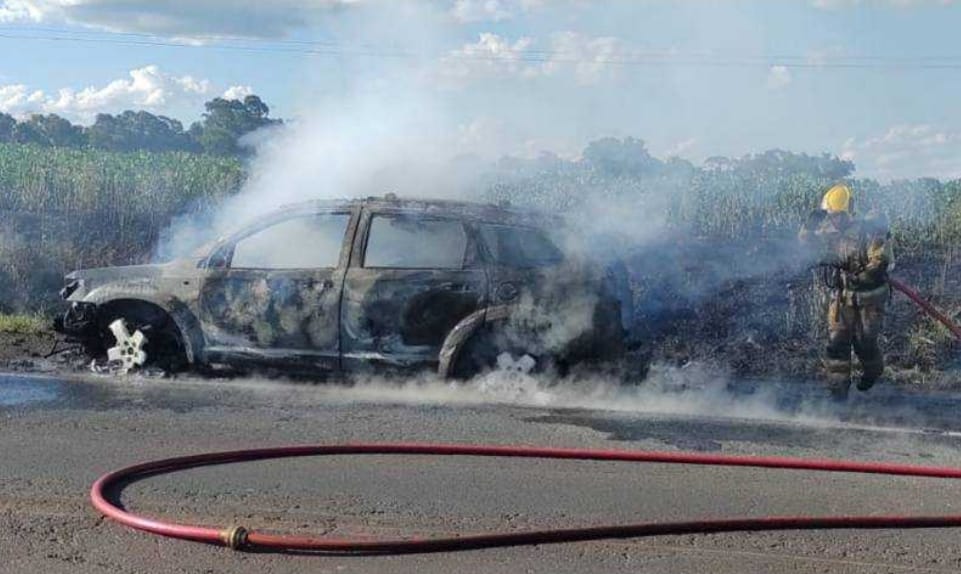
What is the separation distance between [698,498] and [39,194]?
45.6ft

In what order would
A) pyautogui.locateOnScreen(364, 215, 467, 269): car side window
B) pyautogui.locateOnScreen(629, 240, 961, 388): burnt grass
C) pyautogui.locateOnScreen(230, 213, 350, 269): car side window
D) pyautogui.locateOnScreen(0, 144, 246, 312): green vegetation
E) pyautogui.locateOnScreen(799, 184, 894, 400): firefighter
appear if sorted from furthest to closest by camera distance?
pyautogui.locateOnScreen(0, 144, 246, 312): green vegetation, pyautogui.locateOnScreen(629, 240, 961, 388): burnt grass, pyautogui.locateOnScreen(799, 184, 894, 400): firefighter, pyautogui.locateOnScreen(230, 213, 350, 269): car side window, pyautogui.locateOnScreen(364, 215, 467, 269): car side window

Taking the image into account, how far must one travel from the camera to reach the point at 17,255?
43.8 ft

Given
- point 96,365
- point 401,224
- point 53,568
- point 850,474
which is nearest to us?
point 53,568

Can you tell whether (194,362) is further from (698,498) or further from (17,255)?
(17,255)

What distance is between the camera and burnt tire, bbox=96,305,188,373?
8.70 meters

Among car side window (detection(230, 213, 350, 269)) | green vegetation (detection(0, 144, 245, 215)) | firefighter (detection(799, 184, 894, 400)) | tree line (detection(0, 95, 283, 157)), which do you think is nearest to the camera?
car side window (detection(230, 213, 350, 269))

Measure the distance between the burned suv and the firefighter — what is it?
6.23ft

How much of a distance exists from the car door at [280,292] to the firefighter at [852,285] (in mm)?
4075

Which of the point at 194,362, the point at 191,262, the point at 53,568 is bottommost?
the point at 53,568

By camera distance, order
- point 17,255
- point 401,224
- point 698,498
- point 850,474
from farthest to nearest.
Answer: point 17,255 → point 401,224 → point 850,474 → point 698,498

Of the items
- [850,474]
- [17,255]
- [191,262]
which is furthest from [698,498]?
[17,255]

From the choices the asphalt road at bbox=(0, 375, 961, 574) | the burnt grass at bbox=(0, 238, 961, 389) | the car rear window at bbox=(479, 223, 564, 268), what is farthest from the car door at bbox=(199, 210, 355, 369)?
the burnt grass at bbox=(0, 238, 961, 389)

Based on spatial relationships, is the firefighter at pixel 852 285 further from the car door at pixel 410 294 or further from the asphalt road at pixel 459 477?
the car door at pixel 410 294

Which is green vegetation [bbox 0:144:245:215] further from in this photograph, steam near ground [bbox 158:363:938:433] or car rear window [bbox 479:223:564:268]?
car rear window [bbox 479:223:564:268]
